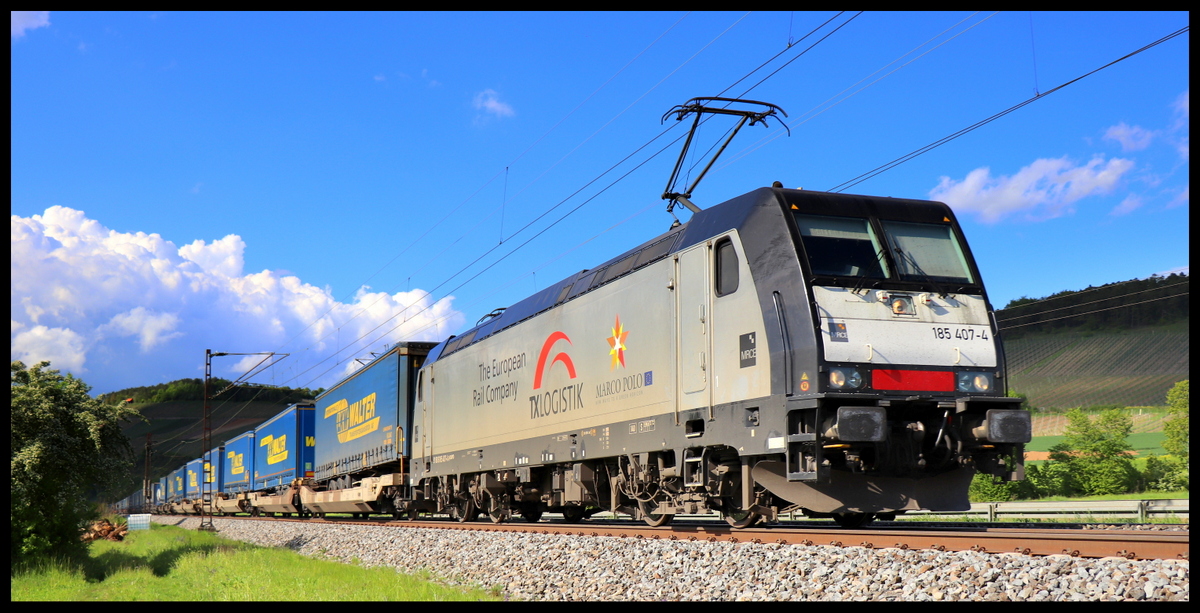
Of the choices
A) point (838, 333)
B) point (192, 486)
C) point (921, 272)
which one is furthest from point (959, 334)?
point (192, 486)

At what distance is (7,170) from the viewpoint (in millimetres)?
6582

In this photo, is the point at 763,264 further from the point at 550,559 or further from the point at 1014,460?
the point at 550,559

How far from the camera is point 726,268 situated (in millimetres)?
10828

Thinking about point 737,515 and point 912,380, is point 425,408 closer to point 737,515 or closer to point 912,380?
point 737,515

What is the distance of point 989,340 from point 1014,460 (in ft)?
4.22

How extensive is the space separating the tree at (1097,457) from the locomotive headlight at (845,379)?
3490 cm

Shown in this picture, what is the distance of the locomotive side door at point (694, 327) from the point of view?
35.6 ft

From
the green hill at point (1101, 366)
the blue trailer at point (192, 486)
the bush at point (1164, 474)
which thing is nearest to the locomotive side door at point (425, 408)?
the blue trailer at point (192, 486)

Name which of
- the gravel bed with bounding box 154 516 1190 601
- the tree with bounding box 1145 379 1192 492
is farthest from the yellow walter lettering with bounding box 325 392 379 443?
the tree with bounding box 1145 379 1192 492

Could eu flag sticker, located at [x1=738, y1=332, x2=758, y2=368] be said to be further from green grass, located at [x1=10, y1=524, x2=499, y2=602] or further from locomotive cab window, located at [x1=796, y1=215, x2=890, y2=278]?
green grass, located at [x1=10, y1=524, x2=499, y2=602]

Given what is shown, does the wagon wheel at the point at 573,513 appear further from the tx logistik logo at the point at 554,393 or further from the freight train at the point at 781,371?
the tx logistik logo at the point at 554,393

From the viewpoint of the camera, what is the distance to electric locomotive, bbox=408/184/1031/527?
9484 millimetres

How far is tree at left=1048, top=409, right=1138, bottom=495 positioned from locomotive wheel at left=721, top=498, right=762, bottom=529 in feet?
111

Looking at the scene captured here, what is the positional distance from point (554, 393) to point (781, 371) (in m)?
5.49
